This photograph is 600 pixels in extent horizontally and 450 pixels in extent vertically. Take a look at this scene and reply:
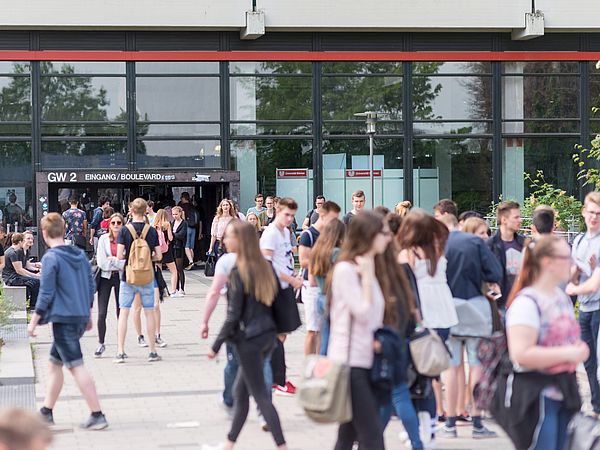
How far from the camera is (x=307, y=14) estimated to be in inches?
1127

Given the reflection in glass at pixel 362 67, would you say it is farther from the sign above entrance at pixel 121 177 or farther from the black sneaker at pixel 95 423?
the black sneaker at pixel 95 423

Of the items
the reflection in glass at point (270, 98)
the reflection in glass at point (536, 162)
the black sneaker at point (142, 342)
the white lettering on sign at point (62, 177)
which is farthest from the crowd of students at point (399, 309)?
the reflection in glass at point (536, 162)

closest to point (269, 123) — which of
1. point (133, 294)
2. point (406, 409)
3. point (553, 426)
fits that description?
point (133, 294)

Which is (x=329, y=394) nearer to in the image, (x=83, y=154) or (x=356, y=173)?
(x=83, y=154)

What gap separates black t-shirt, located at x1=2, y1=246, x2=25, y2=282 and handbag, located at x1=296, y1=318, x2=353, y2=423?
12.8 m

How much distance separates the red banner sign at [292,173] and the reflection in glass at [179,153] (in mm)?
1672

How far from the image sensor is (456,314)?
881cm

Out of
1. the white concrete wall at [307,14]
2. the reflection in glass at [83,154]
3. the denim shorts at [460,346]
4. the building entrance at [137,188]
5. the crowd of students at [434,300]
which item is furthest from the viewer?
the reflection in glass at [83,154]

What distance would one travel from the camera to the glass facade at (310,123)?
2830 cm

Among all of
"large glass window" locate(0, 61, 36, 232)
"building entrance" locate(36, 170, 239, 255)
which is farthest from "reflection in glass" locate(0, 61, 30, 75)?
"building entrance" locate(36, 170, 239, 255)

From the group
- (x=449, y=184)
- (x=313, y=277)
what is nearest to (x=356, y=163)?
(x=449, y=184)

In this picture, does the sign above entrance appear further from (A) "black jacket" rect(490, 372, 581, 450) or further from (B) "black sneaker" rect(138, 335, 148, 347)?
(A) "black jacket" rect(490, 372, 581, 450)

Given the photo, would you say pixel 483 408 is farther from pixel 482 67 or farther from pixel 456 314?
pixel 482 67

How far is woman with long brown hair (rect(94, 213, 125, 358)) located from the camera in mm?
13141
